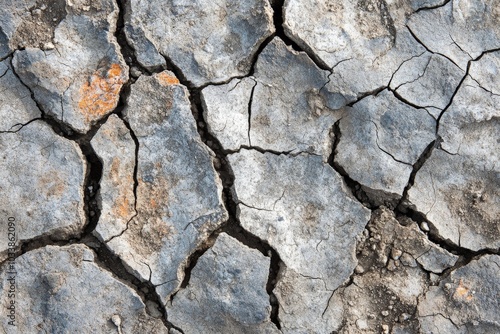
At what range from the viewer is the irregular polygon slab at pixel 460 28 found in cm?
291

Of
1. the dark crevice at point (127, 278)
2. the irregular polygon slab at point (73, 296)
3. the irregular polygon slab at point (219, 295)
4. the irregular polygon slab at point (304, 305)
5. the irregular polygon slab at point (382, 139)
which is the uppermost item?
the irregular polygon slab at point (382, 139)

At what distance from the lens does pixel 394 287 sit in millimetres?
2764

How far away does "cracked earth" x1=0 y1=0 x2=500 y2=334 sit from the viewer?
271 centimetres

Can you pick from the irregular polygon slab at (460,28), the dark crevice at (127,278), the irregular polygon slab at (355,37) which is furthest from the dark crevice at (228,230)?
the irregular polygon slab at (460,28)

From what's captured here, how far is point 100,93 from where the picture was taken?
2803 mm

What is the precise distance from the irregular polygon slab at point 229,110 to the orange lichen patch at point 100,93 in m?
0.44

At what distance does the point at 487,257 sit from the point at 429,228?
13.0 inches

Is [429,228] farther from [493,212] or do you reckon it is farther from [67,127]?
[67,127]

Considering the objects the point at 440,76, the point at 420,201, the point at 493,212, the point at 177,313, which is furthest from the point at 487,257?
the point at 177,313

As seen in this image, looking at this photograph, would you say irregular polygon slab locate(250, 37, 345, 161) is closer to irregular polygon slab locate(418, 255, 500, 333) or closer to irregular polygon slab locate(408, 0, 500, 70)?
irregular polygon slab locate(408, 0, 500, 70)

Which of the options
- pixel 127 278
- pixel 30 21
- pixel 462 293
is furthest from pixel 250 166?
pixel 30 21

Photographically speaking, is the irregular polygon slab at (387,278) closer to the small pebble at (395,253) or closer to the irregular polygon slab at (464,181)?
the small pebble at (395,253)

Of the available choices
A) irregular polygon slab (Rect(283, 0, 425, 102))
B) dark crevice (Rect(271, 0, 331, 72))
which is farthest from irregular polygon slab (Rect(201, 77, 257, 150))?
irregular polygon slab (Rect(283, 0, 425, 102))

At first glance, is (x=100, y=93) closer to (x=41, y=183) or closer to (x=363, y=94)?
(x=41, y=183)
